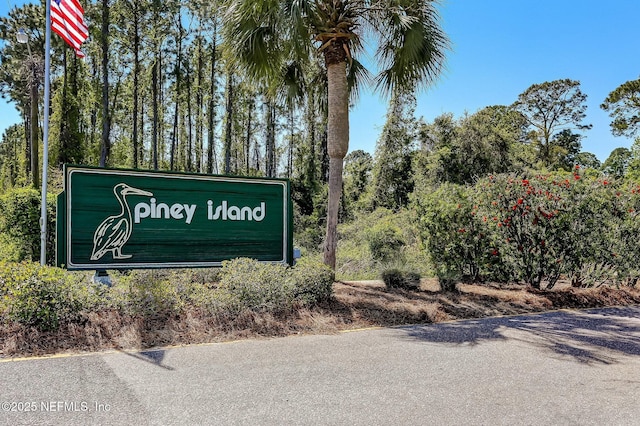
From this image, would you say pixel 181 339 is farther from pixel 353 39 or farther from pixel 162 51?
pixel 162 51

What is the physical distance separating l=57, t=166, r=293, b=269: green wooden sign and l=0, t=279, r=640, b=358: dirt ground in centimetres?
153

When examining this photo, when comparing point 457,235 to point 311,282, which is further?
point 457,235

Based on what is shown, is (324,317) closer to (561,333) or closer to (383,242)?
(561,333)

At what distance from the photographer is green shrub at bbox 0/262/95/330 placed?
16.0ft

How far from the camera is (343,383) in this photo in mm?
3854

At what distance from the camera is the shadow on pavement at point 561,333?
5.02 m

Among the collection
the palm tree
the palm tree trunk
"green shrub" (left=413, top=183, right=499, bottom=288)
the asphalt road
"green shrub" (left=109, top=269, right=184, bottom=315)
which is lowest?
the asphalt road

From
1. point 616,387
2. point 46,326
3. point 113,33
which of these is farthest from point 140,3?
point 616,387

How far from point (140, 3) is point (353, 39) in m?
21.8

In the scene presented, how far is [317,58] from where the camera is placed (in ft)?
32.0

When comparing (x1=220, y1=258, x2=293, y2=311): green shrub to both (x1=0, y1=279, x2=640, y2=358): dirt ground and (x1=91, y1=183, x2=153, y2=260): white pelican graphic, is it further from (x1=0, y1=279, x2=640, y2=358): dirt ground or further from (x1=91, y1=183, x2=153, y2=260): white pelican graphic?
(x1=91, y1=183, x2=153, y2=260): white pelican graphic

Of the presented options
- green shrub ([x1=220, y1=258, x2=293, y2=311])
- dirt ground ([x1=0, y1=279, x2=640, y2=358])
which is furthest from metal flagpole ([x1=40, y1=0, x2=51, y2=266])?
green shrub ([x1=220, y1=258, x2=293, y2=311])

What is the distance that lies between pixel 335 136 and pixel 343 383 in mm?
5485

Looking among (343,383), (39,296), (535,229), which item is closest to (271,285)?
(343,383)
